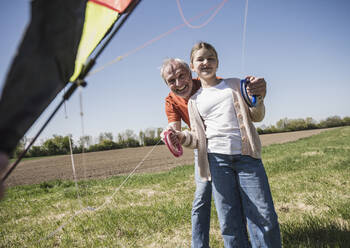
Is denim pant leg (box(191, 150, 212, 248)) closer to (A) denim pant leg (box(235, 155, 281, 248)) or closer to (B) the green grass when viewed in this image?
(B) the green grass

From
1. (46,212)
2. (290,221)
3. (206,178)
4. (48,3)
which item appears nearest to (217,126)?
(206,178)

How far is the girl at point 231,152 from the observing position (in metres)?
1.68

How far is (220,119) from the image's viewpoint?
190cm

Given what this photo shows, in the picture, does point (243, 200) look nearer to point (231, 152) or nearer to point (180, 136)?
point (231, 152)

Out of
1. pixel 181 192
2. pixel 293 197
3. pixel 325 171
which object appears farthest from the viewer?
pixel 325 171

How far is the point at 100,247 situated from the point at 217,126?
6.21ft

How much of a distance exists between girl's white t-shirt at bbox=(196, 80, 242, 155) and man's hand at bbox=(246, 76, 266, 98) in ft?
0.66

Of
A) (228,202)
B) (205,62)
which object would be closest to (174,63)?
(205,62)

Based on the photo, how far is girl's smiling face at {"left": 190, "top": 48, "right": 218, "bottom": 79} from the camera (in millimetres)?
1908

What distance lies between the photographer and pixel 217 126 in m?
1.90

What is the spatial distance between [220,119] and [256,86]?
39 cm

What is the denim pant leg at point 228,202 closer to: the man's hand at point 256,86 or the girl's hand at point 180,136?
the girl's hand at point 180,136

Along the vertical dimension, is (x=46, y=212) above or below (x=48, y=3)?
below

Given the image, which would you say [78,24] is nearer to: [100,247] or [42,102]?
[42,102]
